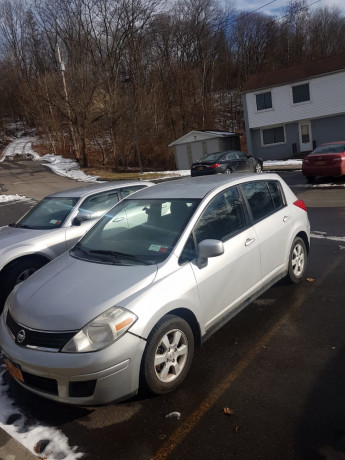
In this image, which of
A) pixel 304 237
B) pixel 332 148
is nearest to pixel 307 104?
pixel 332 148

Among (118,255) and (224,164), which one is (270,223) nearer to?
(118,255)

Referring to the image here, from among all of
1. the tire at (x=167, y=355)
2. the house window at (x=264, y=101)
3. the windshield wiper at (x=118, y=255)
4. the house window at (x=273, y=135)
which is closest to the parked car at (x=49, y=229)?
the windshield wiper at (x=118, y=255)

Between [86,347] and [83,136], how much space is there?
2895 cm

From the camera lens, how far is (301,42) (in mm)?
54781

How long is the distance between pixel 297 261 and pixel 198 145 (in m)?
26.5

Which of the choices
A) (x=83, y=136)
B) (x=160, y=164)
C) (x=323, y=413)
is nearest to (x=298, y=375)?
(x=323, y=413)

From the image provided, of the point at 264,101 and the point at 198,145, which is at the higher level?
the point at 264,101

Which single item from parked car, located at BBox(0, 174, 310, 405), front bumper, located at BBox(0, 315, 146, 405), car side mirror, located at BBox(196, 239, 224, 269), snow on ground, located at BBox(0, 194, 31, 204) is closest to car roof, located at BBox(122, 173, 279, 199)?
parked car, located at BBox(0, 174, 310, 405)

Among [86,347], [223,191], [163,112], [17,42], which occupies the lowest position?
[86,347]

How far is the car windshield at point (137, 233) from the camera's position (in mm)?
3406

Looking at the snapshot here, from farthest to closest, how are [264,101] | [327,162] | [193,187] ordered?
[264,101] → [327,162] → [193,187]

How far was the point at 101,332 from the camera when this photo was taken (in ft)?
8.77

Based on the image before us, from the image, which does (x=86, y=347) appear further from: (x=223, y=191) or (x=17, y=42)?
(x=17, y=42)

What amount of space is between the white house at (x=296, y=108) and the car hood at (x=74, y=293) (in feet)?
91.4
